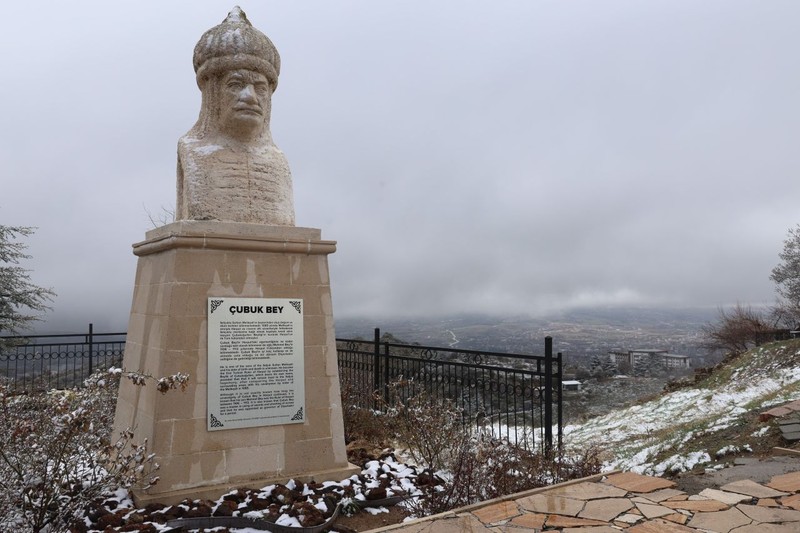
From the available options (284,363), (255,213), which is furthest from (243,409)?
(255,213)

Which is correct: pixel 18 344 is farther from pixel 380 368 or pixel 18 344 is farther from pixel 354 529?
pixel 354 529

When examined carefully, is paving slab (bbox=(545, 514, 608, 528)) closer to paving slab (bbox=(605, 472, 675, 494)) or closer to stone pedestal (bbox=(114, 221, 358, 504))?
paving slab (bbox=(605, 472, 675, 494))

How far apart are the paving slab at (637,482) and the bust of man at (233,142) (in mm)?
3817

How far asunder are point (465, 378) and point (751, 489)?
347 cm

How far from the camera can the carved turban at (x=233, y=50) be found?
17.7ft

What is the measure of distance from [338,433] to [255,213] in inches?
91.0

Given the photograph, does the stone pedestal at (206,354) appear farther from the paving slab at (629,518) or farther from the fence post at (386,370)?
the fence post at (386,370)

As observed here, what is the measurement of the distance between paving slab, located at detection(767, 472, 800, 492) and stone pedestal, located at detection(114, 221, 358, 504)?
3.62 metres

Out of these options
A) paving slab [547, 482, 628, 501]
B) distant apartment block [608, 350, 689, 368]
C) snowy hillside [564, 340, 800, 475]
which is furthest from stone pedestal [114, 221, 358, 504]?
distant apartment block [608, 350, 689, 368]

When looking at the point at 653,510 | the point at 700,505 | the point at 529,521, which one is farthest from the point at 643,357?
the point at 529,521

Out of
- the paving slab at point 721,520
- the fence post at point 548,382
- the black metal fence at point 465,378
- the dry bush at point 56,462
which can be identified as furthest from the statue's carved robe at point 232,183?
the paving slab at point 721,520

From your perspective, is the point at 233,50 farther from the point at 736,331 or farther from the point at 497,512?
the point at 736,331

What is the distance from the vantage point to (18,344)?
1505 cm

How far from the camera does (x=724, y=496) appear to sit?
13.5 ft
